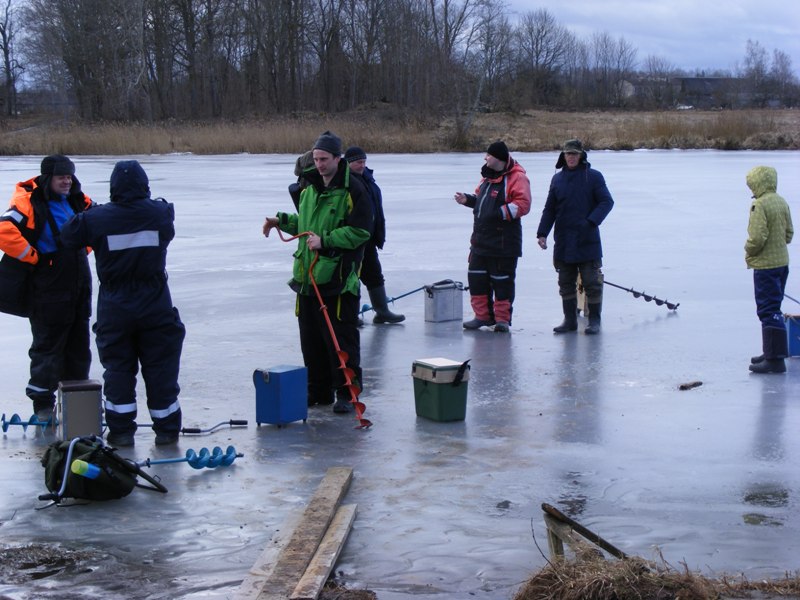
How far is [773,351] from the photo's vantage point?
26.0ft

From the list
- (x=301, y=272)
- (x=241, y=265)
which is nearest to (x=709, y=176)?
(x=241, y=265)

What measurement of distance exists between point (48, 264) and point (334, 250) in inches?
70.5

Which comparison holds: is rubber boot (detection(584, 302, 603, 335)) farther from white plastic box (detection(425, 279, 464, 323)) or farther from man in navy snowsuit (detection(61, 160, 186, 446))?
man in navy snowsuit (detection(61, 160, 186, 446))

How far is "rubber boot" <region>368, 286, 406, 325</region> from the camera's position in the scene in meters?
10.1

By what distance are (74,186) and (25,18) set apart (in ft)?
249

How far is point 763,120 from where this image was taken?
150ft

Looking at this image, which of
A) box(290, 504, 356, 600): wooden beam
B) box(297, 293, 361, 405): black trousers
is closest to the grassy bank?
box(297, 293, 361, 405): black trousers

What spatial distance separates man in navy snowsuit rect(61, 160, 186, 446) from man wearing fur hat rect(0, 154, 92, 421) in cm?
63

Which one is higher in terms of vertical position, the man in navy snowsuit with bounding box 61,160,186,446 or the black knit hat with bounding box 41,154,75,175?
the black knit hat with bounding box 41,154,75,175

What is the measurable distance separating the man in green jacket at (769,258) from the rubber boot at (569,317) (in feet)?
6.30

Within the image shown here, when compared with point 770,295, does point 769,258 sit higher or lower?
higher

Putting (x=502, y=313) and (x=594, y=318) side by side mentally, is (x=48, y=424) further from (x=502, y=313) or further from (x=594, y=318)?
(x=594, y=318)

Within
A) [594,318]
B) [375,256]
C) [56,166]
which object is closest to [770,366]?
[594,318]

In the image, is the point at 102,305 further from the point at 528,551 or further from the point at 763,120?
the point at 763,120
